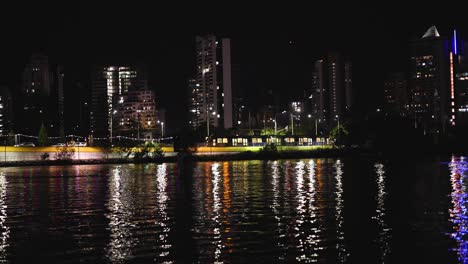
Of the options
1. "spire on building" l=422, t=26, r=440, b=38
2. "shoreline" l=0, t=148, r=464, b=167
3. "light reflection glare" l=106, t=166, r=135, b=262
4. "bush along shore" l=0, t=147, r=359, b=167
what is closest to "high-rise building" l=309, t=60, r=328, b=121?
"spire on building" l=422, t=26, r=440, b=38

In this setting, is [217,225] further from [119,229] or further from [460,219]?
[460,219]

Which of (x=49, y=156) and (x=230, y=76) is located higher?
(x=230, y=76)

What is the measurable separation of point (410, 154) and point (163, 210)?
5603cm

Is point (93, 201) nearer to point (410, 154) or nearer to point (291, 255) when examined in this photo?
point (291, 255)

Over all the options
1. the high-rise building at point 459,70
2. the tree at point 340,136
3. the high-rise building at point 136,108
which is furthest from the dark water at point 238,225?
the high-rise building at point 459,70

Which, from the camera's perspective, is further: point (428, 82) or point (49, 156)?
point (428, 82)

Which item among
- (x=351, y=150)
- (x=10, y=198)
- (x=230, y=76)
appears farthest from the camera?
(x=230, y=76)

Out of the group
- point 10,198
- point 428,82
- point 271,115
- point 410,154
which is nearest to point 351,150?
point 410,154

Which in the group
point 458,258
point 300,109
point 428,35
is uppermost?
point 428,35

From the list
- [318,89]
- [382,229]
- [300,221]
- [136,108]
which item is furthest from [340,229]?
[318,89]

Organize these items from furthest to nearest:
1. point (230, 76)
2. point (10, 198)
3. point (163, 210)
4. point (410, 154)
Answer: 1. point (230, 76)
2. point (410, 154)
3. point (10, 198)
4. point (163, 210)

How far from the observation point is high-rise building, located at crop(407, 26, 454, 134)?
6363 inches

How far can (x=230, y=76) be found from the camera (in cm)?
13212

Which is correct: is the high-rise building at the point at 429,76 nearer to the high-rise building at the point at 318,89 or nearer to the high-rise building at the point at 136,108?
the high-rise building at the point at 318,89
